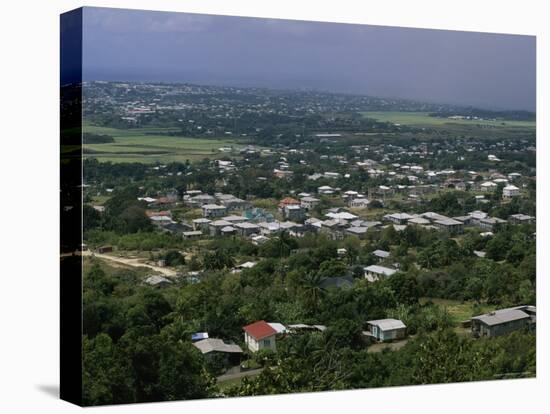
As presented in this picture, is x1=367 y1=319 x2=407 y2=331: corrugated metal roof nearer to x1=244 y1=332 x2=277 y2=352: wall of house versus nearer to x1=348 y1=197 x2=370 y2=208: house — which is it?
x1=244 y1=332 x2=277 y2=352: wall of house

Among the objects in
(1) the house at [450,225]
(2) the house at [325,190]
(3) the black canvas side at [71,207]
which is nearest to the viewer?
(3) the black canvas side at [71,207]

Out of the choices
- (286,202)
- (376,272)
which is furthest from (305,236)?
(376,272)

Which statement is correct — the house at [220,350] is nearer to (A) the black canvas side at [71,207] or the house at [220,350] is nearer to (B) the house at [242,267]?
(B) the house at [242,267]

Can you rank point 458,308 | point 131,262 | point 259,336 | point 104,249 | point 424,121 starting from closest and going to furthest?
point 104,249 < point 131,262 < point 259,336 < point 458,308 < point 424,121

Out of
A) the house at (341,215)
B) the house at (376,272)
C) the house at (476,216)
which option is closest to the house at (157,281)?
the house at (341,215)

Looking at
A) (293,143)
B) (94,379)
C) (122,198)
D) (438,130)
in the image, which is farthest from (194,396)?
(438,130)

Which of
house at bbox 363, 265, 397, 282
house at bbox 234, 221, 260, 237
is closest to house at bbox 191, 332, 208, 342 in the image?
house at bbox 234, 221, 260, 237

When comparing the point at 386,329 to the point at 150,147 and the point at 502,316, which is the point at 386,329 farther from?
the point at 150,147
